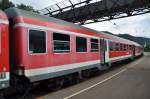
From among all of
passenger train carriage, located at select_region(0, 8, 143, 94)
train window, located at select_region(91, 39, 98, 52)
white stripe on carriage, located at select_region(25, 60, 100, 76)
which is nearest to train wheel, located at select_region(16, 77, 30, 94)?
passenger train carriage, located at select_region(0, 8, 143, 94)

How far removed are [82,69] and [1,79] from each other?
793cm

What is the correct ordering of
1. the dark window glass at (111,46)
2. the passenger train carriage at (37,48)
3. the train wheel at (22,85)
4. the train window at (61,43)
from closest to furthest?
the passenger train carriage at (37,48)
the train wheel at (22,85)
the train window at (61,43)
the dark window glass at (111,46)

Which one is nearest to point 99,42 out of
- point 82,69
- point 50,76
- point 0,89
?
point 82,69

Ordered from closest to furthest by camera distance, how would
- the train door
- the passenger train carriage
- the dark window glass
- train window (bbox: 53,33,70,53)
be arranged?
1. the passenger train carriage
2. train window (bbox: 53,33,70,53)
3. the train door
4. the dark window glass

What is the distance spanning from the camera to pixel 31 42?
452 inches

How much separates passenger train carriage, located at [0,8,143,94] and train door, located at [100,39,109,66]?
4.65m

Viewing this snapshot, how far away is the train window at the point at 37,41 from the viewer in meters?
11.5

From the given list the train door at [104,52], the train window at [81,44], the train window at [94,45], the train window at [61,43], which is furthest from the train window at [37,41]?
the train door at [104,52]

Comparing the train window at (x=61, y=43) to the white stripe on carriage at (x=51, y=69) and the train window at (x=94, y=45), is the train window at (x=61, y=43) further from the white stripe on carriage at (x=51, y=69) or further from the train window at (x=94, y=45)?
the train window at (x=94, y=45)

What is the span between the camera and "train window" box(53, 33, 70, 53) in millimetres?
13391

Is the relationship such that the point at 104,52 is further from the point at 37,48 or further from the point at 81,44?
the point at 37,48

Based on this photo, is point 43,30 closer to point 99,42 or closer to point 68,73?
point 68,73

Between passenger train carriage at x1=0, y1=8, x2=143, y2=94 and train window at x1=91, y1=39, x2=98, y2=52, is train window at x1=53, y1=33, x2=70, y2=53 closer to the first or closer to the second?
passenger train carriage at x1=0, y1=8, x2=143, y2=94

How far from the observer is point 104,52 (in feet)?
74.3
